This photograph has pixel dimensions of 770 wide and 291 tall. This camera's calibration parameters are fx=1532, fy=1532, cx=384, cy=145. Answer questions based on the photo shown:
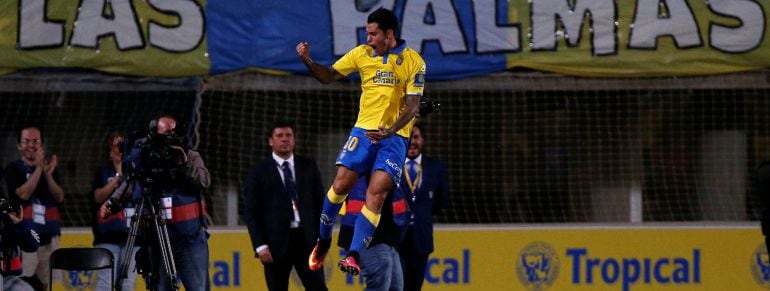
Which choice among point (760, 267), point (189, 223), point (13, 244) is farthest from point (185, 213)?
point (760, 267)

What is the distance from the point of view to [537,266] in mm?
13039

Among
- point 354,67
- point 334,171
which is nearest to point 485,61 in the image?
point 334,171

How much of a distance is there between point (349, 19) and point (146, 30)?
5.65ft

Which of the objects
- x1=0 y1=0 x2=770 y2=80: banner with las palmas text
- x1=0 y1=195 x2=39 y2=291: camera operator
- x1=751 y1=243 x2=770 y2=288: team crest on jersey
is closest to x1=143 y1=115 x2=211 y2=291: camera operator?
x1=0 y1=195 x2=39 y2=291: camera operator

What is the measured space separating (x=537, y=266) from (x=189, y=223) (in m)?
4.34

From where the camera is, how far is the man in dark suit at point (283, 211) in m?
10.5

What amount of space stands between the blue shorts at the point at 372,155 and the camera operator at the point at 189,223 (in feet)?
3.11

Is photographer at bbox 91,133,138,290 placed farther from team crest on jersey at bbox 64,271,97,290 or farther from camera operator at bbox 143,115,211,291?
team crest on jersey at bbox 64,271,97,290

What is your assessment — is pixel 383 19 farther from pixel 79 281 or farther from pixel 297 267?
pixel 79 281

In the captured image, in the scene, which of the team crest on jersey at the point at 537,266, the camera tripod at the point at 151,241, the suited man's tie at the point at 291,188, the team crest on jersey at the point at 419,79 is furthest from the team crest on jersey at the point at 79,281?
A: the team crest on jersey at the point at 419,79

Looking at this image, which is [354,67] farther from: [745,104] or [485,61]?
[745,104]

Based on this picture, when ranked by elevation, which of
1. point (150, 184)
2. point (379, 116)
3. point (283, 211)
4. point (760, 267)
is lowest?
point (760, 267)

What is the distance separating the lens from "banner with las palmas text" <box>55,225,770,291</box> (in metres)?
13.0

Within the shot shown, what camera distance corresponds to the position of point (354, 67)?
929 centimetres
